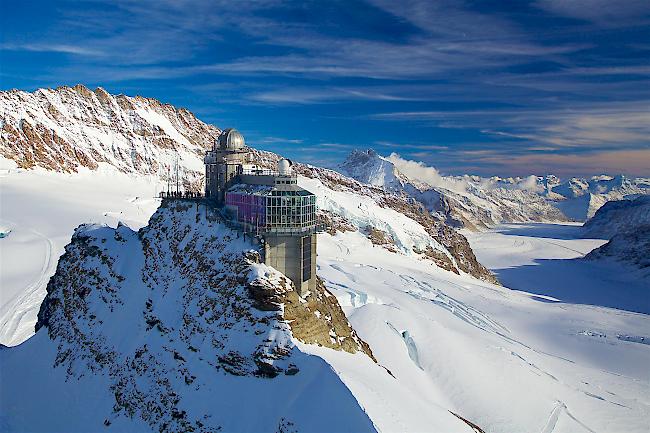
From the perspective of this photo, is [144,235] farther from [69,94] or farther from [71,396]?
[69,94]

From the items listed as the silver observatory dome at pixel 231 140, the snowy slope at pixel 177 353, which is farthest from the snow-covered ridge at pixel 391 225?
the snowy slope at pixel 177 353

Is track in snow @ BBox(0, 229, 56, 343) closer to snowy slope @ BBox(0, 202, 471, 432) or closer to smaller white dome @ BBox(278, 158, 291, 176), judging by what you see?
snowy slope @ BBox(0, 202, 471, 432)

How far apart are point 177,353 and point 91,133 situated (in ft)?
412

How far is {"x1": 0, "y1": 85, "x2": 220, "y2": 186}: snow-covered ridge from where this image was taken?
11525 centimetres

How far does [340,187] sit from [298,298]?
123210 millimetres

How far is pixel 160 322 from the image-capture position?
101 ft

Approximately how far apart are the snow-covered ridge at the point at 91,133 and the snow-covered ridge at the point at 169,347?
287ft

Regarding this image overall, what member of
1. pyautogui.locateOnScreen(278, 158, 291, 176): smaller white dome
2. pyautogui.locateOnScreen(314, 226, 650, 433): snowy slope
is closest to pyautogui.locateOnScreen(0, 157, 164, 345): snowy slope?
pyautogui.locateOnScreen(278, 158, 291, 176): smaller white dome

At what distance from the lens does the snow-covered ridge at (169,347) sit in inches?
942

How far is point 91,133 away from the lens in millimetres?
134625

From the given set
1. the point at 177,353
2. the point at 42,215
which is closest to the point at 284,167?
the point at 177,353

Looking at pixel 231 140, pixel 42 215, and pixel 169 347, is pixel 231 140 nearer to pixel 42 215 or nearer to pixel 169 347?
pixel 169 347

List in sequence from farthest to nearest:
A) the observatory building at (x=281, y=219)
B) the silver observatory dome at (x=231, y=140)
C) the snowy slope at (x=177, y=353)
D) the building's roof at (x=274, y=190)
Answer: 1. the silver observatory dome at (x=231, y=140)
2. the building's roof at (x=274, y=190)
3. the observatory building at (x=281, y=219)
4. the snowy slope at (x=177, y=353)

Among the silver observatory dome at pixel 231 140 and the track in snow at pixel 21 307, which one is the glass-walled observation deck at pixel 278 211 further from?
the track in snow at pixel 21 307
